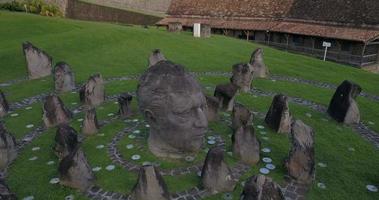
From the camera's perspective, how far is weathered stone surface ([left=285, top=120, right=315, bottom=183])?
952cm

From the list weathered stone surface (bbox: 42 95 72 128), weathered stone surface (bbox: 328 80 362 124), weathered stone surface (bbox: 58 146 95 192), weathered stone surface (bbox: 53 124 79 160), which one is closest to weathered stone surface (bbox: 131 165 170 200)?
weathered stone surface (bbox: 58 146 95 192)

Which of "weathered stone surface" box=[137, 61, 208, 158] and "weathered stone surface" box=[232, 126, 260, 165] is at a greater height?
"weathered stone surface" box=[137, 61, 208, 158]

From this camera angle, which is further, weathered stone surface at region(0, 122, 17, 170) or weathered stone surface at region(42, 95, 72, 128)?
weathered stone surface at region(42, 95, 72, 128)

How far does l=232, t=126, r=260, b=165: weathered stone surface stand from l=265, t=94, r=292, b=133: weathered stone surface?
85.8 inches

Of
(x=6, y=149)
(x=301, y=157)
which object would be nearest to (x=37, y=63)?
(x=6, y=149)

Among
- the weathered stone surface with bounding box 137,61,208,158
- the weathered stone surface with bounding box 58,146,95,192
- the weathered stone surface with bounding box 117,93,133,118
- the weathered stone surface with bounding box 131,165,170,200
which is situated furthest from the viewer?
the weathered stone surface with bounding box 117,93,133,118

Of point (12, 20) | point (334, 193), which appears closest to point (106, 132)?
point (334, 193)

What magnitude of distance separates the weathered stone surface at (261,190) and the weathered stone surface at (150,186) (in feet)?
6.55

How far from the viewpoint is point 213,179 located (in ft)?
29.3

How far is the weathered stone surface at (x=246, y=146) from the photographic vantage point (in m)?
10.3

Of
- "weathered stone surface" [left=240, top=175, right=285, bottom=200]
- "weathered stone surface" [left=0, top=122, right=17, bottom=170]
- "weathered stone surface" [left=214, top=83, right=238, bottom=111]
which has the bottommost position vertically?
"weathered stone surface" [left=0, top=122, right=17, bottom=170]

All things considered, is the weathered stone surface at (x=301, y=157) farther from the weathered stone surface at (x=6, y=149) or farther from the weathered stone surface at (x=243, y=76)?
the weathered stone surface at (x=6, y=149)

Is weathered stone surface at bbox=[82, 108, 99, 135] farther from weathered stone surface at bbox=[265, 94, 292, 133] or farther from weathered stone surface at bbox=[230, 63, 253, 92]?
weathered stone surface at bbox=[230, 63, 253, 92]

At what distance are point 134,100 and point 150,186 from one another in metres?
7.73
